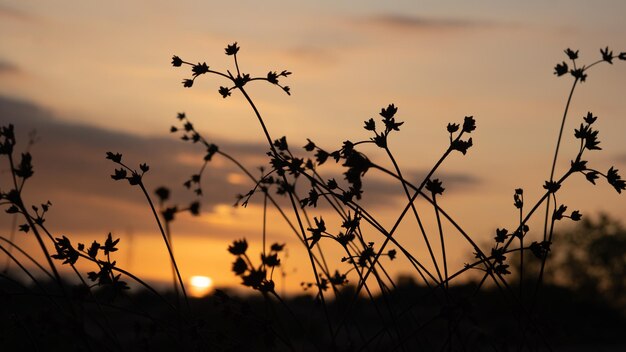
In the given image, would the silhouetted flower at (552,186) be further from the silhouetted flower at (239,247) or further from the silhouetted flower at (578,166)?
the silhouetted flower at (239,247)

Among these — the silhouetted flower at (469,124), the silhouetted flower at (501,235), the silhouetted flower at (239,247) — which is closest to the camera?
the silhouetted flower at (239,247)

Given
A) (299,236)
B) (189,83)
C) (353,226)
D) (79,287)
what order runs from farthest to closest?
(299,236) < (189,83) < (353,226) < (79,287)

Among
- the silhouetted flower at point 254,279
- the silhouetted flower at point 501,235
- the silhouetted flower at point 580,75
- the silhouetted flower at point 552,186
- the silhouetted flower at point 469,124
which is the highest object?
the silhouetted flower at point 580,75

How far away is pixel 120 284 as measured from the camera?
3.85 metres

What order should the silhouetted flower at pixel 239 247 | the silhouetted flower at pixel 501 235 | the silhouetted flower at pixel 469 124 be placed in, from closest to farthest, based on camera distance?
the silhouetted flower at pixel 239 247 → the silhouetted flower at pixel 469 124 → the silhouetted flower at pixel 501 235

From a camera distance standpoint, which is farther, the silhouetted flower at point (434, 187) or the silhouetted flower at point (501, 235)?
the silhouetted flower at point (501, 235)

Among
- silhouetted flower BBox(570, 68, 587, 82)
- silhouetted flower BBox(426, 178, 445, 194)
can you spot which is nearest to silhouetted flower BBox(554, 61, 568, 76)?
silhouetted flower BBox(570, 68, 587, 82)

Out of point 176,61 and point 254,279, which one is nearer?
point 254,279

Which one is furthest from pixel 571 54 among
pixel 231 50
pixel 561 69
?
pixel 231 50

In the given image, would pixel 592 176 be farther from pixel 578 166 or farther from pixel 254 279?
pixel 254 279

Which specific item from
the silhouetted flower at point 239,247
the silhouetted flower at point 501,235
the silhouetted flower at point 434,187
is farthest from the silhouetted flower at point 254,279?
A: the silhouetted flower at point 501,235

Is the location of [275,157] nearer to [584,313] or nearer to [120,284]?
[120,284]

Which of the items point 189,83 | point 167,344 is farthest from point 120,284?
point 167,344

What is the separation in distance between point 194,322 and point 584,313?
46.3 ft
